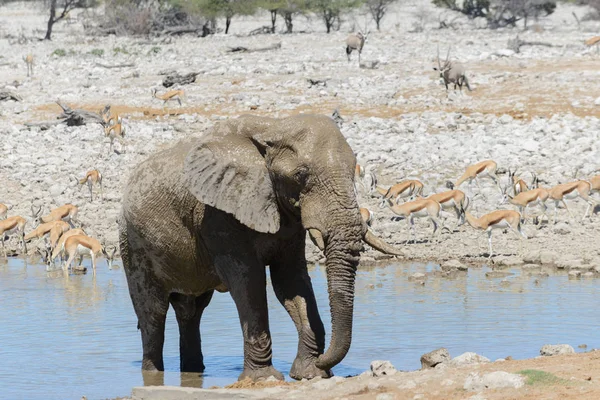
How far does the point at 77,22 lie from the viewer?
50.6m

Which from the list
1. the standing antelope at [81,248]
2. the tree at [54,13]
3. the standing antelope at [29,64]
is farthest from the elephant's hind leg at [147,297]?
the tree at [54,13]

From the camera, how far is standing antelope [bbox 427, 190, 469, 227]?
16.1m

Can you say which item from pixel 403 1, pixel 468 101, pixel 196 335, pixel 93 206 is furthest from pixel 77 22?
pixel 196 335

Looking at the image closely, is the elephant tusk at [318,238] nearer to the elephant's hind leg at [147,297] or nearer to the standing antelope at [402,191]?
the elephant's hind leg at [147,297]

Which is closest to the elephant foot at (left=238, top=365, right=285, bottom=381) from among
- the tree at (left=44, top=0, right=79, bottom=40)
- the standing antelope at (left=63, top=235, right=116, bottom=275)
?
the standing antelope at (left=63, top=235, right=116, bottom=275)

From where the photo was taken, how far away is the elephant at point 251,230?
652 centimetres

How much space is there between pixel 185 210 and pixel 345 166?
1.65 meters

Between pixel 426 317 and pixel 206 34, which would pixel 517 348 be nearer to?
pixel 426 317

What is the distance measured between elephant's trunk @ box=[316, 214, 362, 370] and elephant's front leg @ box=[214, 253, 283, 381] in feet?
2.83

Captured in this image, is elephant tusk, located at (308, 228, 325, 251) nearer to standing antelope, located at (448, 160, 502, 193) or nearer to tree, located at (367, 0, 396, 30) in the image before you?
standing antelope, located at (448, 160, 502, 193)

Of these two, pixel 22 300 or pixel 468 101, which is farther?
pixel 468 101

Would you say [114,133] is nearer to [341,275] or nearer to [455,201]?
[455,201]

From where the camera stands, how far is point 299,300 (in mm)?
7422

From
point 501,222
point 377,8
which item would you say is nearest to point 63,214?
point 501,222
